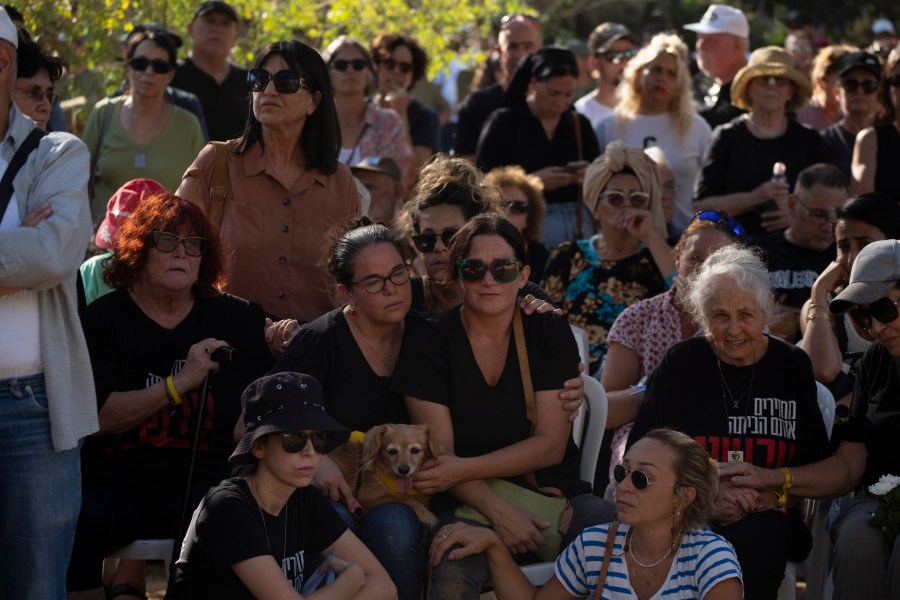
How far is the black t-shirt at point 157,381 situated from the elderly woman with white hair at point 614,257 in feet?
6.44

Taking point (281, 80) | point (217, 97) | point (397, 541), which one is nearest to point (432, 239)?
point (281, 80)

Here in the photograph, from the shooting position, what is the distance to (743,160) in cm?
773

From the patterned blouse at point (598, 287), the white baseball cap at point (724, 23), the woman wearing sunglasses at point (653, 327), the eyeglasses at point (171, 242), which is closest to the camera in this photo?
the eyeglasses at point (171, 242)

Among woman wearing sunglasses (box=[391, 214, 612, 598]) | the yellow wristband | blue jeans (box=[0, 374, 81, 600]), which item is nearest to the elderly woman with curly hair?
woman wearing sunglasses (box=[391, 214, 612, 598])

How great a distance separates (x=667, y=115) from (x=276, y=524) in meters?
4.93

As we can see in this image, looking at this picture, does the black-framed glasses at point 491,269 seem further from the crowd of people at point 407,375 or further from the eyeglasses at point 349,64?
the eyeglasses at point 349,64

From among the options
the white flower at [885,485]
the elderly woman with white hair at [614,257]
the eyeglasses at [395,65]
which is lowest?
the white flower at [885,485]

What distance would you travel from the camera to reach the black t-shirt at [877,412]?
198 inches

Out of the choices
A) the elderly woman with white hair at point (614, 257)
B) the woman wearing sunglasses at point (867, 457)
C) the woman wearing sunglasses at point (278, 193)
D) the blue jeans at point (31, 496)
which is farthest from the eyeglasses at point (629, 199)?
the blue jeans at point (31, 496)

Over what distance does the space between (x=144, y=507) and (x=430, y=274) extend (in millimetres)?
1538

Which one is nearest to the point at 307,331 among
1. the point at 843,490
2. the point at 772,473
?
the point at 772,473

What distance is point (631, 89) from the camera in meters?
8.36

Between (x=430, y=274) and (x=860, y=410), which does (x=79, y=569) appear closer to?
(x=430, y=274)

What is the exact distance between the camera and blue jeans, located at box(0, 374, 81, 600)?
13.6 feet
